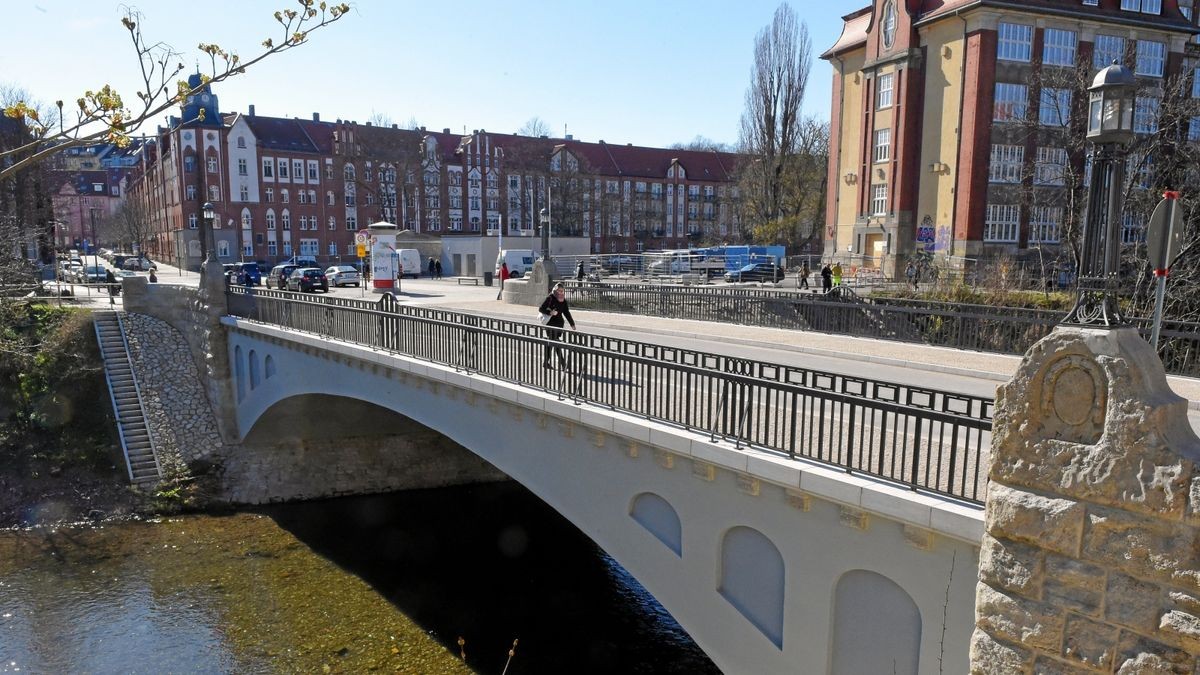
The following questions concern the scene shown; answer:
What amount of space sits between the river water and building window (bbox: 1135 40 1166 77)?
32229 millimetres

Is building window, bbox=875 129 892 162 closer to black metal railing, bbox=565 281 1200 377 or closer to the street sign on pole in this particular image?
black metal railing, bbox=565 281 1200 377

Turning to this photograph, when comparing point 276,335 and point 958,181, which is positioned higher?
point 958,181

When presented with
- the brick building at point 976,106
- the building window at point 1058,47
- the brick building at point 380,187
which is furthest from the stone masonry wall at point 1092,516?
the brick building at point 380,187

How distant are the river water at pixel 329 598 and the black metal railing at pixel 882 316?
21.8 feet

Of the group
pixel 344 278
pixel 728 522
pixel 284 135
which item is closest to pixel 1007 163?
pixel 728 522

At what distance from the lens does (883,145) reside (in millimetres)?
35812

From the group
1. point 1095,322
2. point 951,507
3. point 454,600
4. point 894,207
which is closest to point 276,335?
point 454,600

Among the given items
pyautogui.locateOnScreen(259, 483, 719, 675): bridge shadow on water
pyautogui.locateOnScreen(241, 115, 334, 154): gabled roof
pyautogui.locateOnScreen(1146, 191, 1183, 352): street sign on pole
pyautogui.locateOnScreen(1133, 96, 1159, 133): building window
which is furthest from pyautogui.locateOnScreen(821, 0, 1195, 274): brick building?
pyautogui.locateOnScreen(241, 115, 334, 154): gabled roof

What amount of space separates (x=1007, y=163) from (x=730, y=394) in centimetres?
2986

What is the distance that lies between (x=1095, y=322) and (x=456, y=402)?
9.03 meters

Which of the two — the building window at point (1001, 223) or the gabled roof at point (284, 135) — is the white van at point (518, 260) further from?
the gabled roof at point (284, 135)

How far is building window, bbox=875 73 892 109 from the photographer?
1384 inches

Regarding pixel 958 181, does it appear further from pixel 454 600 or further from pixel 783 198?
pixel 454 600

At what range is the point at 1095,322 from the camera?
3537 millimetres
